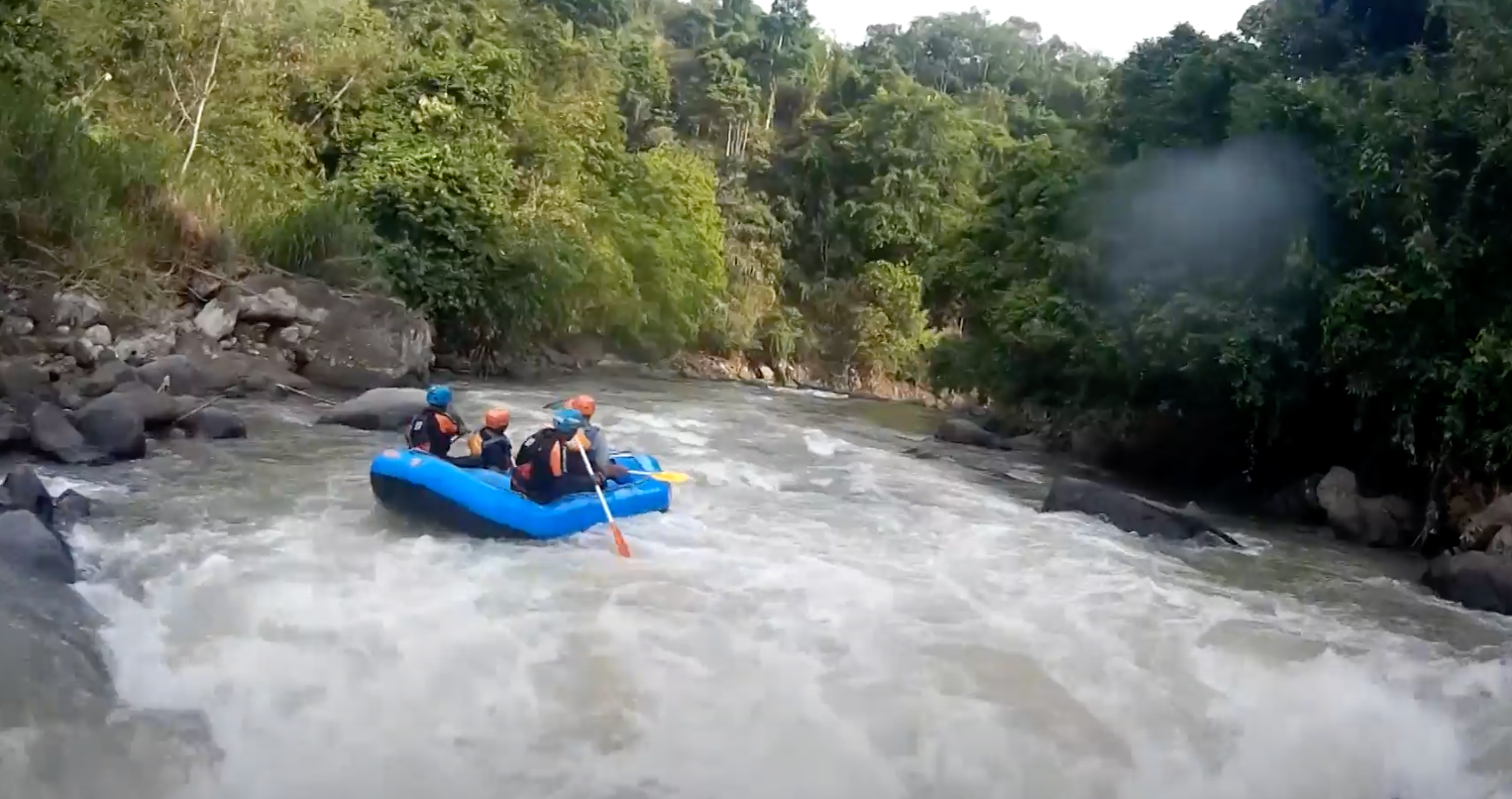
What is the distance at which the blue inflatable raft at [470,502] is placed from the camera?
22.6 ft

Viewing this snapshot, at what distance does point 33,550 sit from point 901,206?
2487 centimetres

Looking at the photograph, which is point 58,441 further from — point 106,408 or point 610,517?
point 610,517

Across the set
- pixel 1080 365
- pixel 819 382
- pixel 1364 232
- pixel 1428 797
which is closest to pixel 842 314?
pixel 819 382

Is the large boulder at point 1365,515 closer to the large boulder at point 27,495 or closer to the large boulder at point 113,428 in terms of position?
the large boulder at point 27,495

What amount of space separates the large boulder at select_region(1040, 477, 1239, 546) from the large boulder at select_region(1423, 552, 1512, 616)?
139cm

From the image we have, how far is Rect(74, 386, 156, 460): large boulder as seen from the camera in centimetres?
840

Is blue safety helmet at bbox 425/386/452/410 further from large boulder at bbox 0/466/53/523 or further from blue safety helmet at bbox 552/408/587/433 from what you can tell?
large boulder at bbox 0/466/53/523

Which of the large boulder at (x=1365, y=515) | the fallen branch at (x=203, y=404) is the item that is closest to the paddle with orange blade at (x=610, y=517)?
the fallen branch at (x=203, y=404)

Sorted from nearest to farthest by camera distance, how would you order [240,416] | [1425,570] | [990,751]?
1. [990,751]
2. [1425,570]
3. [240,416]

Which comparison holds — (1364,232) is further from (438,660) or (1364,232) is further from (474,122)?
(474,122)

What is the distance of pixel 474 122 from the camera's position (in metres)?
18.5

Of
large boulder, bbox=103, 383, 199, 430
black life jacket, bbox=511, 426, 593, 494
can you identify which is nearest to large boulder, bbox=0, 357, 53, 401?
large boulder, bbox=103, 383, 199, 430

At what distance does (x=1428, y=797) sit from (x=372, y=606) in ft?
14.3

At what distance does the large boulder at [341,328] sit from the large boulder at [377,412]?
264 cm
